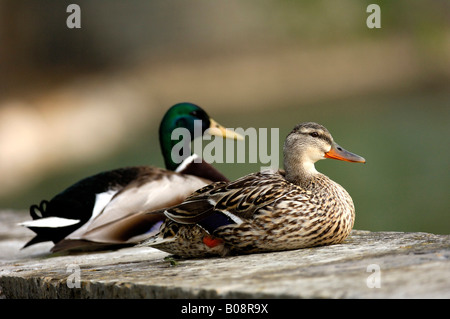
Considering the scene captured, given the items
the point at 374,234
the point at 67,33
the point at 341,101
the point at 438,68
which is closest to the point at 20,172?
the point at 67,33

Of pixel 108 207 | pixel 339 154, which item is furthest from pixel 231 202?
pixel 108 207

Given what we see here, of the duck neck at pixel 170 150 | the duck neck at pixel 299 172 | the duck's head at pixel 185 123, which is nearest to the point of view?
the duck neck at pixel 299 172

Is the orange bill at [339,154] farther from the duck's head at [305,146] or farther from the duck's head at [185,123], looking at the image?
the duck's head at [185,123]

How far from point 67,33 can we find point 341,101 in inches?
305

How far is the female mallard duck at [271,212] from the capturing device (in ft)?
12.0

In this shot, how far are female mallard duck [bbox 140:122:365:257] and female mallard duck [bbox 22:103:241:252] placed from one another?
3.79 feet

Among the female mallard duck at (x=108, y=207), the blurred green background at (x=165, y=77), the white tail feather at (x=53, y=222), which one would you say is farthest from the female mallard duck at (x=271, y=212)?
the blurred green background at (x=165, y=77)

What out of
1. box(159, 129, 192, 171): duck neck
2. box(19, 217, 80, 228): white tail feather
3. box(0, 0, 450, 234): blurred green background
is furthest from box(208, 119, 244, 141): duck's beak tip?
box(0, 0, 450, 234): blurred green background

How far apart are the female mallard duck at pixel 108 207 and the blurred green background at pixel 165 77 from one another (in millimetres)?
9356

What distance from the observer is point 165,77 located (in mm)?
21750

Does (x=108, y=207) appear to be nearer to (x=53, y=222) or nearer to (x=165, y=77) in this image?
(x=53, y=222)

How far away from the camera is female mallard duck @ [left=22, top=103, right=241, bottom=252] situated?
5008 mm

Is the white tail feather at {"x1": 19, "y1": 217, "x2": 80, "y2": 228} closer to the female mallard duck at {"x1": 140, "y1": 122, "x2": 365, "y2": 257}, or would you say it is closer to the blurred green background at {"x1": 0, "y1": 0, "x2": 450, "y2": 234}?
the female mallard duck at {"x1": 140, "y1": 122, "x2": 365, "y2": 257}

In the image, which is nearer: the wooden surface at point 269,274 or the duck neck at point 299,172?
the wooden surface at point 269,274
